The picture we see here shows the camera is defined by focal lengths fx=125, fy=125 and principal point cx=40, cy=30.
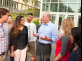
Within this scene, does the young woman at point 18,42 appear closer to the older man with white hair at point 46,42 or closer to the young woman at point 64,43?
the older man with white hair at point 46,42

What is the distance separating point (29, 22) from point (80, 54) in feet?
10.4

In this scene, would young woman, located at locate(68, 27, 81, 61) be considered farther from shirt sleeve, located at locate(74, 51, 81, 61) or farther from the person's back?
the person's back

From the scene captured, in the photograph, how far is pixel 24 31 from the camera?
3879 millimetres

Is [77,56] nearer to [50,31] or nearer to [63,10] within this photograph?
[50,31]

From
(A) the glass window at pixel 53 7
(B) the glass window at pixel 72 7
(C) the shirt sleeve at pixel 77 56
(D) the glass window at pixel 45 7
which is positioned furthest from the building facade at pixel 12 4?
(C) the shirt sleeve at pixel 77 56

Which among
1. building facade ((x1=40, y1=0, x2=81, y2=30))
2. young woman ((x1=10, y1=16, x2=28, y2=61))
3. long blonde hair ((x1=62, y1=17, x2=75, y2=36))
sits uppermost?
building facade ((x1=40, y1=0, x2=81, y2=30))

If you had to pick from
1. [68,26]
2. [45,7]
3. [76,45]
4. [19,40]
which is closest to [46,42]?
[19,40]

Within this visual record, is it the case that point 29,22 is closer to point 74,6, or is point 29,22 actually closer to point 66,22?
point 66,22

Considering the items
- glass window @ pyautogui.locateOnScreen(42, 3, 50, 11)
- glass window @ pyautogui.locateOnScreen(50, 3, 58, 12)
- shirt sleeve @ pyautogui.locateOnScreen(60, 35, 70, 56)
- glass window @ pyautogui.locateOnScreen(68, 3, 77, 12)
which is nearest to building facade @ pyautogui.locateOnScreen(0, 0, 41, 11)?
glass window @ pyautogui.locateOnScreen(42, 3, 50, 11)

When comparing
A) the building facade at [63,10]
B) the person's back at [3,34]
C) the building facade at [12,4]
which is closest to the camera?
the person's back at [3,34]

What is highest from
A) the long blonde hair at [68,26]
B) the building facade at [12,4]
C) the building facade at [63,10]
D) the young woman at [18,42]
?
the building facade at [12,4]

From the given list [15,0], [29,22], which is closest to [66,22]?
[29,22]

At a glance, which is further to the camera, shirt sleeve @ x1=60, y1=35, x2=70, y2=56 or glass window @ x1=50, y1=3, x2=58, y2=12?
glass window @ x1=50, y1=3, x2=58, y2=12

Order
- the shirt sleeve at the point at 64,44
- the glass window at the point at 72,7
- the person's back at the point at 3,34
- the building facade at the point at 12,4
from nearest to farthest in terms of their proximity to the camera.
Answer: the shirt sleeve at the point at 64,44 → the person's back at the point at 3,34 → the glass window at the point at 72,7 → the building facade at the point at 12,4
